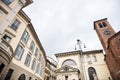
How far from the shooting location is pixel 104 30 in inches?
1065

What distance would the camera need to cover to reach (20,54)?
14.3 meters

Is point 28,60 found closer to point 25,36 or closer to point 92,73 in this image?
point 25,36

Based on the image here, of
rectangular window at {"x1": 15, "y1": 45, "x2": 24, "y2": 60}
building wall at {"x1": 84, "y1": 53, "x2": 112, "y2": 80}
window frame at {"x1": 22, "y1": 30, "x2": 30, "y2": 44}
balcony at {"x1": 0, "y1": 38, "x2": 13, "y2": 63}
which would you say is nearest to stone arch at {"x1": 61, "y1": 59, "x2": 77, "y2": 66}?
building wall at {"x1": 84, "y1": 53, "x2": 112, "y2": 80}

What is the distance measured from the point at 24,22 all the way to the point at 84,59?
21294 mm

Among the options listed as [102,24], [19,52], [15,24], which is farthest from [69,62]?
[15,24]

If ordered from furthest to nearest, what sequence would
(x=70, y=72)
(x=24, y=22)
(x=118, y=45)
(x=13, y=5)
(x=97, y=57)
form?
(x=97, y=57)
(x=70, y=72)
(x=118, y=45)
(x=24, y=22)
(x=13, y=5)

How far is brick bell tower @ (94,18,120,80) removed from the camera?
1882 cm

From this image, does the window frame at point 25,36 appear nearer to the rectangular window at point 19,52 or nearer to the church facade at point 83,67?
the rectangular window at point 19,52

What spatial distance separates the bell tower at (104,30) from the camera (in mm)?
25059

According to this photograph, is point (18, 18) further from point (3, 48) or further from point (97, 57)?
point (97, 57)

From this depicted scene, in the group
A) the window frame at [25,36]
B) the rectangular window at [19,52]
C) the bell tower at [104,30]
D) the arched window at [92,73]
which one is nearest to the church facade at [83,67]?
the arched window at [92,73]

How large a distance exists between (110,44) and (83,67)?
11.0m

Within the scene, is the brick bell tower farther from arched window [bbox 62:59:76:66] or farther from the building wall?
arched window [bbox 62:59:76:66]

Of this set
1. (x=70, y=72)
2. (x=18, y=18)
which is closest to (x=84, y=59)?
(x=70, y=72)
